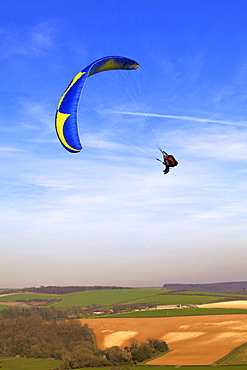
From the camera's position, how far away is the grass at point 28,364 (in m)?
41.7

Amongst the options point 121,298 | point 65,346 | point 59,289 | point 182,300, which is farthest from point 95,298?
point 65,346

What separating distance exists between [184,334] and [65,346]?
16.1 m

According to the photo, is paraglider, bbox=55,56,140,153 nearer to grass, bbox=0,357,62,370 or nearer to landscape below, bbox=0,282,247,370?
landscape below, bbox=0,282,247,370

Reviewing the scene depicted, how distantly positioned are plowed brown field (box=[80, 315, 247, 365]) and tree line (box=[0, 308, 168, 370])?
1977 mm

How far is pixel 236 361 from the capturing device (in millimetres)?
35656

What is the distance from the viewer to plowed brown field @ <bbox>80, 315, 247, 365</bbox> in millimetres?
39406

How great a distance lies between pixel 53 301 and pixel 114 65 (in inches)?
3860

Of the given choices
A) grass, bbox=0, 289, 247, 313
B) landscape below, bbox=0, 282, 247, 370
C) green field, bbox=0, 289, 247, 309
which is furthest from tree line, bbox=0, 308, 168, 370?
green field, bbox=0, 289, 247, 309

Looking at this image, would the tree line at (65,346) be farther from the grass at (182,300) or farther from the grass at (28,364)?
the grass at (182,300)

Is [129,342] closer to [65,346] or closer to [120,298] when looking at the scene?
[65,346]

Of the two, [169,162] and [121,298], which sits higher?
[169,162]

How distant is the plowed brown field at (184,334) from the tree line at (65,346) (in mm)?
1977

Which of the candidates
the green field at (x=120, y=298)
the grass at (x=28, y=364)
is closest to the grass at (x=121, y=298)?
the green field at (x=120, y=298)

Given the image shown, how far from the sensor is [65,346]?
Answer: 164ft
